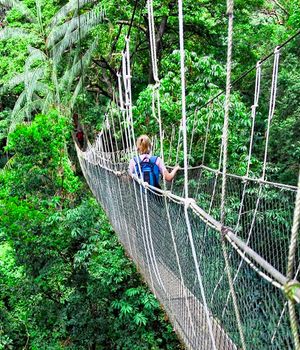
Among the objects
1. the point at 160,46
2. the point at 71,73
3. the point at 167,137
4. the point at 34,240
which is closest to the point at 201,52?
the point at 160,46

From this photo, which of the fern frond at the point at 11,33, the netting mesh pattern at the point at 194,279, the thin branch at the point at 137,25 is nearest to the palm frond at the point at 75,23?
the thin branch at the point at 137,25

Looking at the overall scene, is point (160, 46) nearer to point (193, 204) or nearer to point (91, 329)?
point (91, 329)

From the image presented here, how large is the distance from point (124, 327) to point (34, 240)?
112cm

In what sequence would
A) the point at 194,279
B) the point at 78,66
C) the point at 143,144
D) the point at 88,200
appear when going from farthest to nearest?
1. the point at 78,66
2. the point at 88,200
3. the point at 143,144
4. the point at 194,279

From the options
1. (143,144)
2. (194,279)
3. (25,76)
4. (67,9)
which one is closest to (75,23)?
(67,9)

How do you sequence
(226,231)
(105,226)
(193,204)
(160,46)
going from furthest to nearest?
1. (160,46)
2. (105,226)
3. (193,204)
4. (226,231)

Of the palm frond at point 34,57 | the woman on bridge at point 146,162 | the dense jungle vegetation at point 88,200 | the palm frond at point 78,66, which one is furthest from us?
the palm frond at point 34,57

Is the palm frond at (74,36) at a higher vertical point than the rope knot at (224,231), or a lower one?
higher

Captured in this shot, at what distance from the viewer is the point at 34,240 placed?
4148 millimetres

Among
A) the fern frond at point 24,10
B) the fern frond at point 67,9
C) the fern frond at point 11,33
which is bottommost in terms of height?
the fern frond at point 11,33

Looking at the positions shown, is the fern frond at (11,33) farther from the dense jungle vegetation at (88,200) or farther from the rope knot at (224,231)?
the rope knot at (224,231)

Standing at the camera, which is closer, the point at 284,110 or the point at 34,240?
the point at 34,240

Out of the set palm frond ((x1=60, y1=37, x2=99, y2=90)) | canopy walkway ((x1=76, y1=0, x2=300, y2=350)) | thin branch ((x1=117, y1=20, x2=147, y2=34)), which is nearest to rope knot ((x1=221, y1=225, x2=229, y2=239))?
canopy walkway ((x1=76, y1=0, x2=300, y2=350))

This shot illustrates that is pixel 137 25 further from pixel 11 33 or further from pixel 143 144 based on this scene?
pixel 143 144
